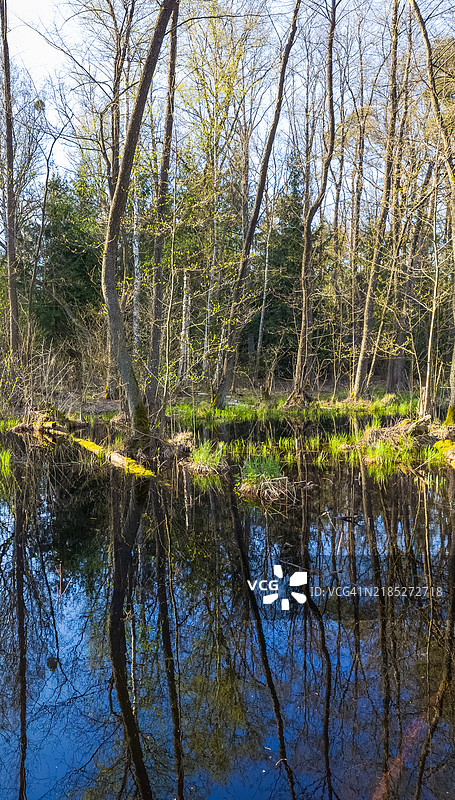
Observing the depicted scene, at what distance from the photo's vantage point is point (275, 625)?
3500 millimetres

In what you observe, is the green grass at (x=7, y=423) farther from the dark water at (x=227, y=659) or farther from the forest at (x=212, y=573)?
the dark water at (x=227, y=659)

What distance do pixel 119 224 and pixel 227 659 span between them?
7.09 meters

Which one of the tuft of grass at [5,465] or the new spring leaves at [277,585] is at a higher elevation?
the tuft of grass at [5,465]

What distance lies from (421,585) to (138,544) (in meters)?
2.43

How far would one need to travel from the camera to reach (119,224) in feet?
28.4

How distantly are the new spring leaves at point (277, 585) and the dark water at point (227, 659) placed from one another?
4cm

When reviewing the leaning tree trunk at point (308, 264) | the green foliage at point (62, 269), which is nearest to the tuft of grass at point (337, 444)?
the leaning tree trunk at point (308, 264)

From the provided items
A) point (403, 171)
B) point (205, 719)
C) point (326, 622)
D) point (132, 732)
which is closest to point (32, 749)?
point (132, 732)

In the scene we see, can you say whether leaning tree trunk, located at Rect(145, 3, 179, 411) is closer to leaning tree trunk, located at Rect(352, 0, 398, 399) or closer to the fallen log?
the fallen log

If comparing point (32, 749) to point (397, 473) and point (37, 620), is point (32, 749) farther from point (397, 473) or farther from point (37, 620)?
point (397, 473)

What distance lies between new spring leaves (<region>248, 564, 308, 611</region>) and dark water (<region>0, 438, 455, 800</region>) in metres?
0.04

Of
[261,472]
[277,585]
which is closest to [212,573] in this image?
[277,585]

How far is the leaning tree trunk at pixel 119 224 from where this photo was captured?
8.01 meters

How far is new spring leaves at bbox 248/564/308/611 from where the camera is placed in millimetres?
3834
